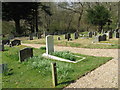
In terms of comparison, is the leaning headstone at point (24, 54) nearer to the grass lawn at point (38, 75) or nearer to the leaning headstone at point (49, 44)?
the grass lawn at point (38, 75)

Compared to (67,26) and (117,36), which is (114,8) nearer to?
(67,26)

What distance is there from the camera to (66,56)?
10094mm

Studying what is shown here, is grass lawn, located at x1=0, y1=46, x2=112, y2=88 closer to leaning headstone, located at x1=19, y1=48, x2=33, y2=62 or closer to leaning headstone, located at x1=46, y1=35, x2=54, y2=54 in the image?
leaning headstone, located at x1=19, y1=48, x2=33, y2=62

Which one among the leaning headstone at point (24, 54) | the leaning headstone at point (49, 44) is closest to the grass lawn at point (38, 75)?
the leaning headstone at point (24, 54)

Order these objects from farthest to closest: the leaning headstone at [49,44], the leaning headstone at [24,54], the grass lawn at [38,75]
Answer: the leaning headstone at [49,44] → the leaning headstone at [24,54] → the grass lawn at [38,75]

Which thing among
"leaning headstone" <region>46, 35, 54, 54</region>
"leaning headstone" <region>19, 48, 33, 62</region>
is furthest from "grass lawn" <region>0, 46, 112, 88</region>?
"leaning headstone" <region>46, 35, 54, 54</region>

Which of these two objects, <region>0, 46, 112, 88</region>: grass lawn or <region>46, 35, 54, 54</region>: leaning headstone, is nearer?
<region>0, 46, 112, 88</region>: grass lawn

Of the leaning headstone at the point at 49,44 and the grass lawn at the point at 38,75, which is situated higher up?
the leaning headstone at the point at 49,44

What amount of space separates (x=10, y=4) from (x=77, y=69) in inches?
1168

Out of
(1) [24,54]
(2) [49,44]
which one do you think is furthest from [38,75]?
(2) [49,44]

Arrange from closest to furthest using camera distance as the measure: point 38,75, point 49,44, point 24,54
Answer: point 38,75
point 24,54
point 49,44

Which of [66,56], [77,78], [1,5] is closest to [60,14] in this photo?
[1,5]

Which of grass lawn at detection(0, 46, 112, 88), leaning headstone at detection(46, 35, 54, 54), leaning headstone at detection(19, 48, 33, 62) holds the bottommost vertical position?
grass lawn at detection(0, 46, 112, 88)

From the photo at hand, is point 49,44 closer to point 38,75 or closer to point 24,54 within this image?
point 24,54
